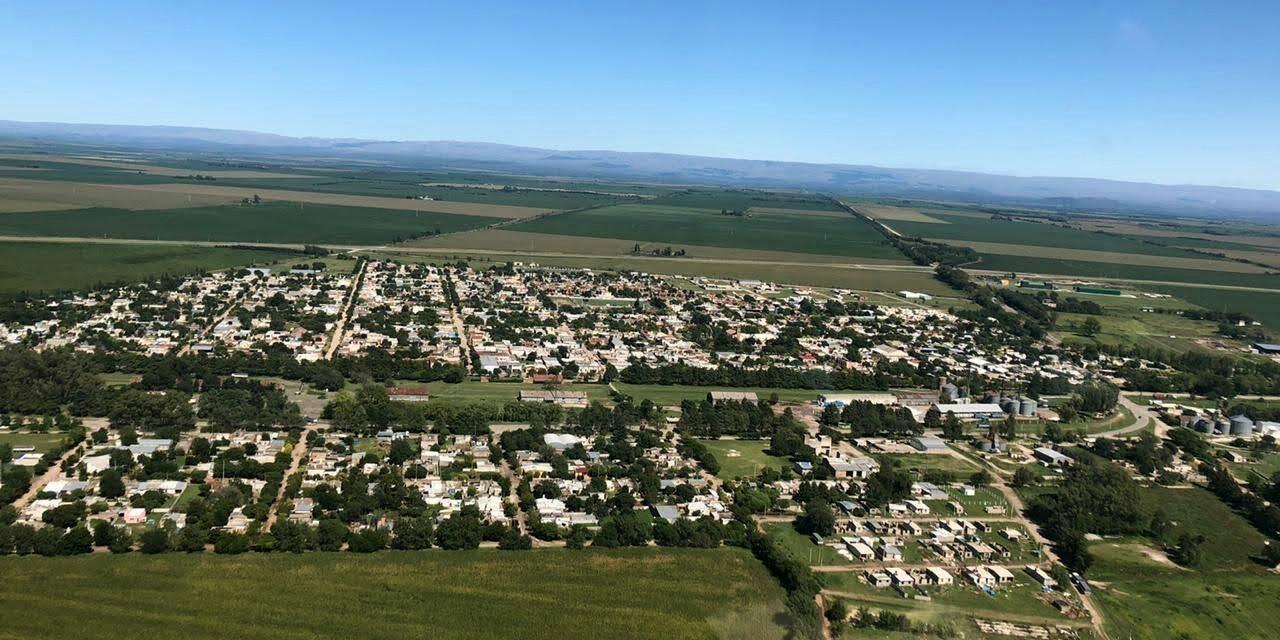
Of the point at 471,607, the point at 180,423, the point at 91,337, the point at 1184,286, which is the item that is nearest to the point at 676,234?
the point at 1184,286

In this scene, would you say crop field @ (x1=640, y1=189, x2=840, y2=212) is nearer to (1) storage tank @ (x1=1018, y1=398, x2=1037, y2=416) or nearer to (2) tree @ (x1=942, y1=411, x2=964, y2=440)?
(1) storage tank @ (x1=1018, y1=398, x2=1037, y2=416)

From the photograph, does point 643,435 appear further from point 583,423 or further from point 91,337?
point 91,337

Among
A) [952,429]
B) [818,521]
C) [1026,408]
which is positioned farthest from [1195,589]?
[1026,408]

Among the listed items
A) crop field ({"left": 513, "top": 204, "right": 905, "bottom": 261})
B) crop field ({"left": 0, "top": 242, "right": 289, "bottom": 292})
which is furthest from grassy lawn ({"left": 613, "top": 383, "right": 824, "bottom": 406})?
crop field ({"left": 513, "top": 204, "right": 905, "bottom": 261})

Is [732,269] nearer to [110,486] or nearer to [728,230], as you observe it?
[728,230]

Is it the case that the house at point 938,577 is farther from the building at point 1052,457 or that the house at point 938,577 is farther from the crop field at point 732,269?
the crop field at point 732,269
